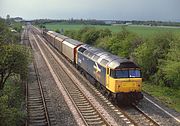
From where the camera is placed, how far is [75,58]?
40312mm

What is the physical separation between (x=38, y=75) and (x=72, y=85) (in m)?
6.92

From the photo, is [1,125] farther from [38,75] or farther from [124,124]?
[38,75]

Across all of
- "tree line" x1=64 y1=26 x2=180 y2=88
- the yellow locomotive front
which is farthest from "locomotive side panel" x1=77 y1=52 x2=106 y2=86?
"tree line" x1=64 y1=26 x2=180 y2=88

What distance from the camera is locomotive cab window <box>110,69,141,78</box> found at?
2283cm

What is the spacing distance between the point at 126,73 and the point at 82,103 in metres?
4.26

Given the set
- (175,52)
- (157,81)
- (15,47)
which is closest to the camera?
(15,47)

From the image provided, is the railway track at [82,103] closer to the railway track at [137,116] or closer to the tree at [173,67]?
the railway track at [137,116]

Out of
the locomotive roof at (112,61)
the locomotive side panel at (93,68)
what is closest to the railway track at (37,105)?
the locomotive side panel at (93,68)

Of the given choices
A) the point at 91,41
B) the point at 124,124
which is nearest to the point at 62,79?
the point at 124,124

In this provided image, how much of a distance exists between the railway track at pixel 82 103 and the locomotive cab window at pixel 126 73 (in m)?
2.81

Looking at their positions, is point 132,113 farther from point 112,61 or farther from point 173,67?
point 173,67

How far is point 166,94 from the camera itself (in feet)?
95.3

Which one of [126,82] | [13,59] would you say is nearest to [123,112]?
[126,82]

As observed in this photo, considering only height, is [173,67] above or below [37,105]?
above
